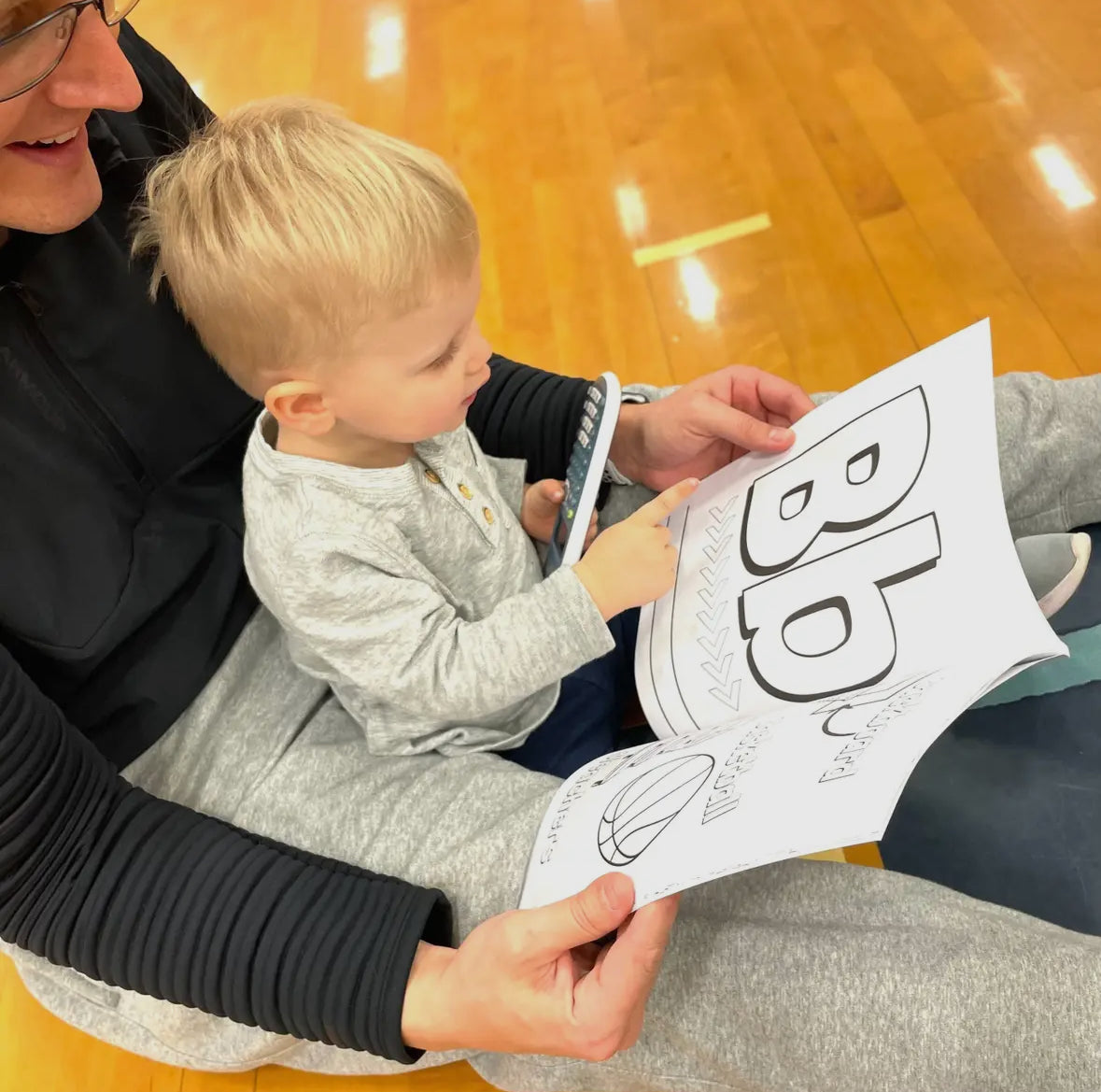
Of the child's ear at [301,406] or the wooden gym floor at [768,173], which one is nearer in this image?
the child's ear at [301,406]

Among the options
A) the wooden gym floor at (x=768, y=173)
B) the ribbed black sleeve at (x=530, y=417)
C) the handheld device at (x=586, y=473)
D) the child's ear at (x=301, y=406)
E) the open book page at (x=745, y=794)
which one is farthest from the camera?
the wooden gym floor at (x=768, y=173)

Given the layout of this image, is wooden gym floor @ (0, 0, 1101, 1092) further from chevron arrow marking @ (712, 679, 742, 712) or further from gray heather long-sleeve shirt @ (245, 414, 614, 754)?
chevron arrow marking @ (712, 679, 742, 712)

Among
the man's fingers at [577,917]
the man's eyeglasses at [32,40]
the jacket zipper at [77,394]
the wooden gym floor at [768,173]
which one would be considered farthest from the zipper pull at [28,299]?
the wooden gym floor at [768,173]

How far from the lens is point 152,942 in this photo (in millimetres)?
521

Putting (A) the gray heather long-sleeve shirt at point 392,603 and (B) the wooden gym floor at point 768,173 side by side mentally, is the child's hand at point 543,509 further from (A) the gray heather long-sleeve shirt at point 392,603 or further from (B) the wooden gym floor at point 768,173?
(B) the wooden gym floor at point 768,173

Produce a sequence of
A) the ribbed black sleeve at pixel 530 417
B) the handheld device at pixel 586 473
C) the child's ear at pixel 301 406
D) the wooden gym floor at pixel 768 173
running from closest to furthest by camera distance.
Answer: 1. the child's ear at pixel 301 406
2. the handheld device at pixel 586 473
3. the ribbed black sleeve at pixel 530 417
4. the wooden gym floor at pixel 768 173

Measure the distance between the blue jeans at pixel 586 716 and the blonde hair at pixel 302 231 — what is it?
31 cm

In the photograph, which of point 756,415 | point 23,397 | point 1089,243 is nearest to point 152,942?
point 23,397

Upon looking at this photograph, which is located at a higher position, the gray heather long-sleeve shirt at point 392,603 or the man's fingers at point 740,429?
the gray heather long-sleeve shirt at point 392,603

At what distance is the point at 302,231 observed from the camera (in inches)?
20.7

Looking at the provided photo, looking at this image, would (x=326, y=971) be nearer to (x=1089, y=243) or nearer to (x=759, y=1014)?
(x=759, y=1014)

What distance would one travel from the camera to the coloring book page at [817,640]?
0.46 meters

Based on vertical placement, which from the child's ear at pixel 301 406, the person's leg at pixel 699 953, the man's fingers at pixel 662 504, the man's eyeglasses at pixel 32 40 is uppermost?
the man's eyeglasses at pixel 32 40

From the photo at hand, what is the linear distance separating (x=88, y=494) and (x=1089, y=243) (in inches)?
44.7
